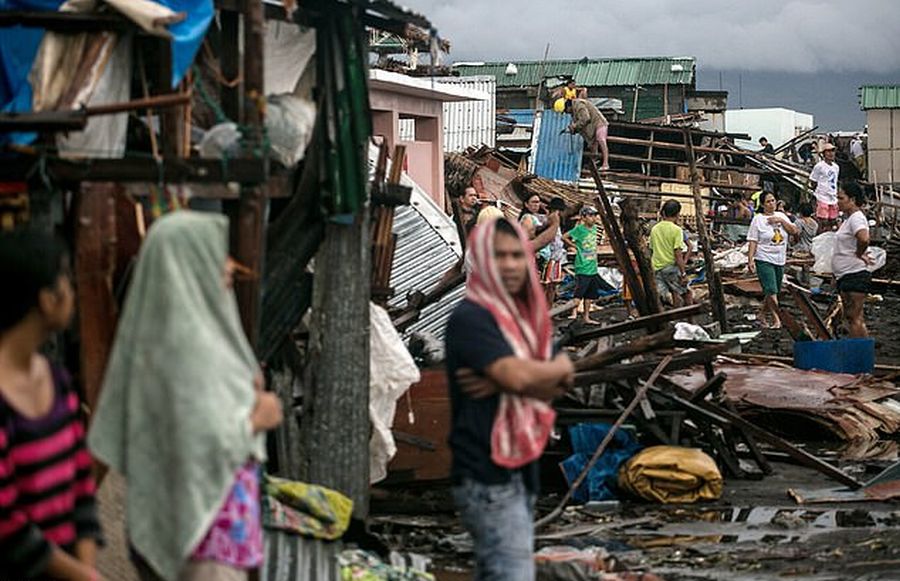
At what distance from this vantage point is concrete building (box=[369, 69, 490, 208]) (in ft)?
71.1

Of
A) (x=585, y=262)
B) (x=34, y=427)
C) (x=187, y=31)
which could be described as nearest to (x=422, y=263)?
(x=187, y=31)

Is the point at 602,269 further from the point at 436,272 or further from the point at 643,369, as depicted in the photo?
the point at 643,369

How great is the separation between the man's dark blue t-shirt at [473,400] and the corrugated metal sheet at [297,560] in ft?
6.20

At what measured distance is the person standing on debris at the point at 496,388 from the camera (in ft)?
17.9

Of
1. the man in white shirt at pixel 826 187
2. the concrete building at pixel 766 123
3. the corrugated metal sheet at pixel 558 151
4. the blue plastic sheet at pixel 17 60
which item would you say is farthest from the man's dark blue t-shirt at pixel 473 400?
the concrete building at pixel 766 123

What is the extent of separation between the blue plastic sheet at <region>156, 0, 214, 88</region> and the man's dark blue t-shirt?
7.56 feet

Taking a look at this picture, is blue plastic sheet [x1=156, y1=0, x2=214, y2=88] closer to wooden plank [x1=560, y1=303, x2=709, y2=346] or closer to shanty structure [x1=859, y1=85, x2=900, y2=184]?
wooden plank [x1=560, y1=303, x2=709, y2=346]

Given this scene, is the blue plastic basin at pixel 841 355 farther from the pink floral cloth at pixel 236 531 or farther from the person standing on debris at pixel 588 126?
the person standing on debris at pixel 588 126

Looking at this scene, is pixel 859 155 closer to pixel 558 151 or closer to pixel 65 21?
pixel 558 151

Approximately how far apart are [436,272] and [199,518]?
895cm

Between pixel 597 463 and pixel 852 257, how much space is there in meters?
6.51

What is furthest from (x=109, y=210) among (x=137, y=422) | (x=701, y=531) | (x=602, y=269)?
(x=602, y=269)

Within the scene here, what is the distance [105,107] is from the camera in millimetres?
6383

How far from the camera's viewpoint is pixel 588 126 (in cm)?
3391
